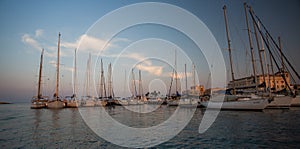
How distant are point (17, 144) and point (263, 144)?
51.9ft

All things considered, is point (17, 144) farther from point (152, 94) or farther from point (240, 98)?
point (152, 94)

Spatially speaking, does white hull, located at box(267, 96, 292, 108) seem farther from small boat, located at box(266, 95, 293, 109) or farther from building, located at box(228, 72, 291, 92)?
building, located at box(228, 72, 291, 92)

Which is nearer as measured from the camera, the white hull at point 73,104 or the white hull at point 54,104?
the white hull at point 54,104

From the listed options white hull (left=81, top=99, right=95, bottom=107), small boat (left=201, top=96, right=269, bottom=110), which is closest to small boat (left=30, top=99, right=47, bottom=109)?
white hull (left=81, top=99, right=95, bottom=107)

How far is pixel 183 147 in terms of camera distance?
32.8 feet

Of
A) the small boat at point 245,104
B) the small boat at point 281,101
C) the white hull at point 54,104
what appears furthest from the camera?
the white hull at point 54,104

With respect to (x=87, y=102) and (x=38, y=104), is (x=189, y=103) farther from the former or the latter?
(x=38, y=104)

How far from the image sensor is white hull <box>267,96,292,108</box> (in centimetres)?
3195

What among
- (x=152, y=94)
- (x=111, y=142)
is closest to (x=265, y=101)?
(x=111, y=142)

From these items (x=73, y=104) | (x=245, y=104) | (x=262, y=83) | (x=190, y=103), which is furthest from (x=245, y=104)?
(x=73, y=104)

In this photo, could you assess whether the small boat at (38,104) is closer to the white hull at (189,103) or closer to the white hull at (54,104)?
the white hull at (54,104)

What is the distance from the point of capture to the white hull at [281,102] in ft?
105

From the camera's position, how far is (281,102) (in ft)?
107

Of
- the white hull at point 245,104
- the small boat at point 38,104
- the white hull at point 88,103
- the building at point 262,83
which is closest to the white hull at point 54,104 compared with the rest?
the small boat at point 38,104
